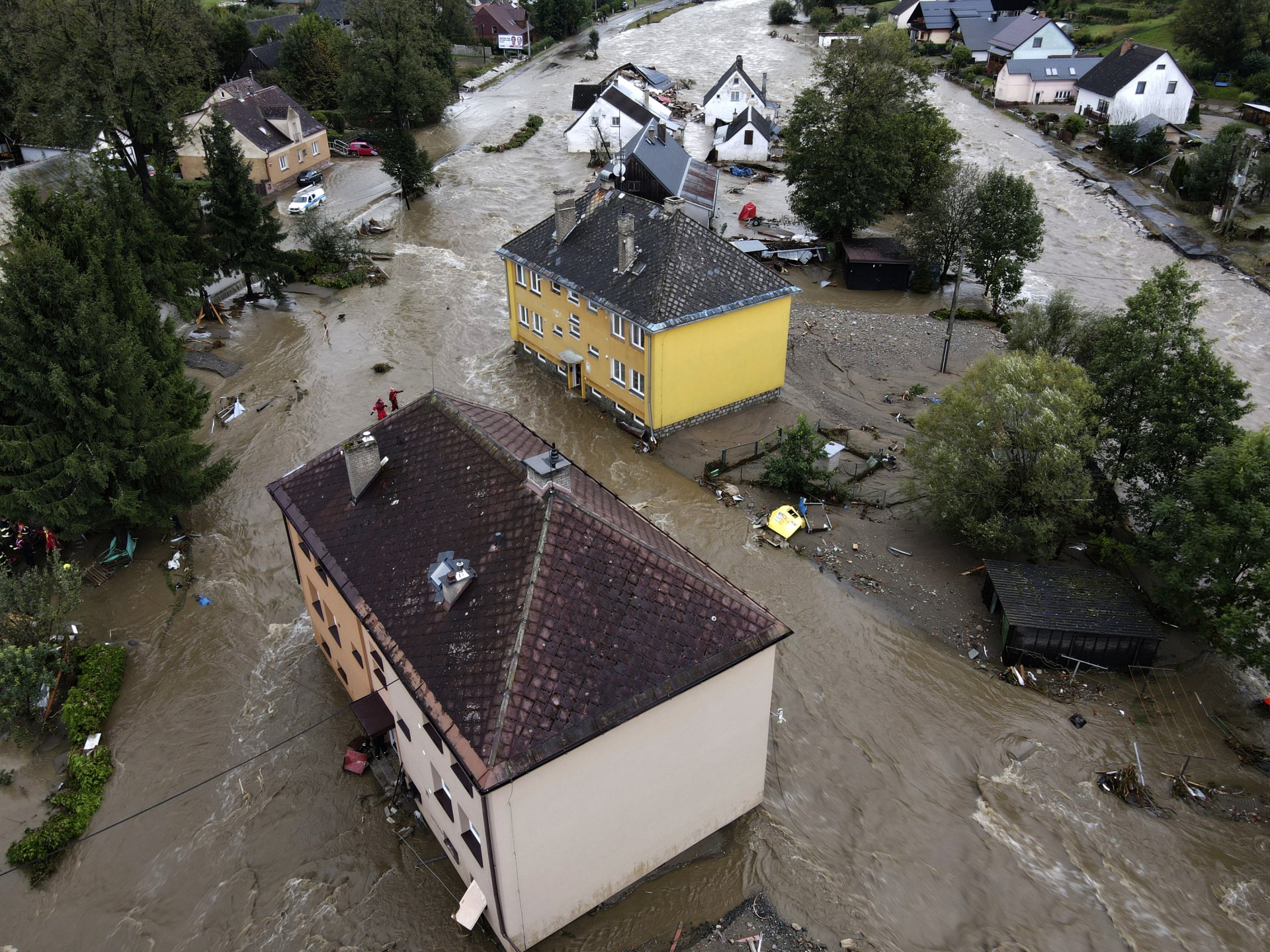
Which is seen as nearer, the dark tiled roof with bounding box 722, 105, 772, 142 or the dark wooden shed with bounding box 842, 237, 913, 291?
the dark wooden shed with bounding box 842, 237, 913, 291

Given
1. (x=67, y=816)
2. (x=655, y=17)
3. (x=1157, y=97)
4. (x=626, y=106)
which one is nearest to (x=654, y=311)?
(x=67, y=816)

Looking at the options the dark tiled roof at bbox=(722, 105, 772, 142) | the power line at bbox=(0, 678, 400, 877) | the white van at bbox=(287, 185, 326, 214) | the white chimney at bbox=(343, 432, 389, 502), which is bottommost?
the white van at bbox=(287, 185, 326, 214)

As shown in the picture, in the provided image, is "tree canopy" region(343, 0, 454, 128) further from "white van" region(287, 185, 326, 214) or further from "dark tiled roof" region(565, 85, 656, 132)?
"dark tiled roof" region(565, 85, 656, 132)

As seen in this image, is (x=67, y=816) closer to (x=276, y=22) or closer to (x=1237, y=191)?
(x=1237, y=191)

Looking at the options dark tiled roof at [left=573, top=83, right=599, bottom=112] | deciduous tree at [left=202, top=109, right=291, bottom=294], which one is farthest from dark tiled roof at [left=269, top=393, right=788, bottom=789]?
dark tiled roof at [left=573, top=83, right=599, bottom=112]

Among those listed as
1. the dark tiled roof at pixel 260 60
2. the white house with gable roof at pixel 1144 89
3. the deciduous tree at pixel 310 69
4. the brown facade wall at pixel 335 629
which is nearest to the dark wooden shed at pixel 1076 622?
the brown facade wall at pixel 335 629
